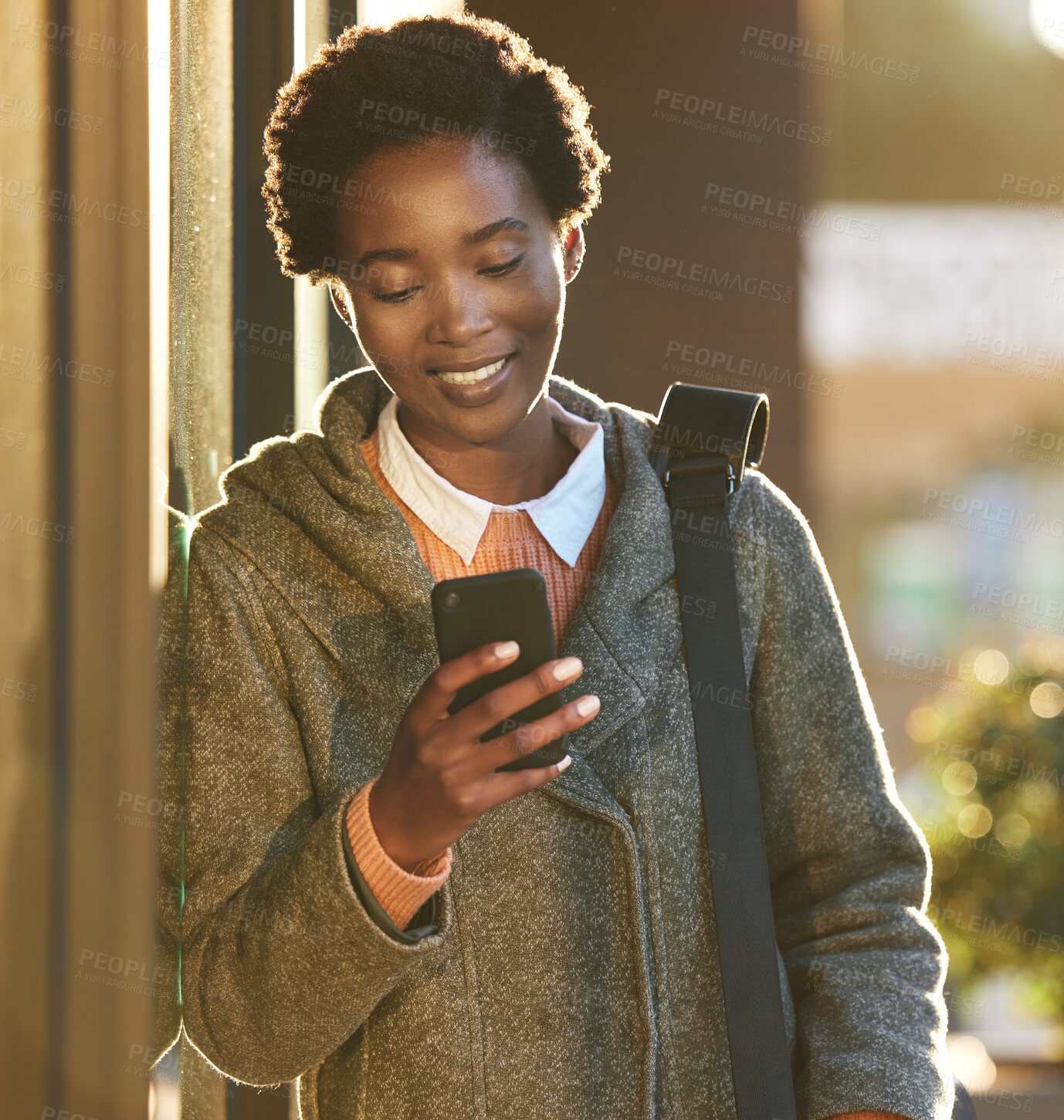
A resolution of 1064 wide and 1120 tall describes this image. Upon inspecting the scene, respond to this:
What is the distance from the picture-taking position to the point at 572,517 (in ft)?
3.84

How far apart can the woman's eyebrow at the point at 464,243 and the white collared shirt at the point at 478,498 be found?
0.17 m

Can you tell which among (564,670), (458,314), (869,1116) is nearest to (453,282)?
(458,314)

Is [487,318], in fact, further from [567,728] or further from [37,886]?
[37,886]

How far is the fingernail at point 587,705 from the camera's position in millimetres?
798

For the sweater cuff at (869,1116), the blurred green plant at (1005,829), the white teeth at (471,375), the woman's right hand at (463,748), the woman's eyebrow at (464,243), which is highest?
the woman's eyebrow at (464,243)

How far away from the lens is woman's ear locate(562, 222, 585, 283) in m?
1.17

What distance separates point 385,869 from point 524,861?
190mm

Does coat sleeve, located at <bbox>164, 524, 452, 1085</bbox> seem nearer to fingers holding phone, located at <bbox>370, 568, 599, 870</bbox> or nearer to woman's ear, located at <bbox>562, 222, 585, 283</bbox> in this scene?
fingers holding phone, located at <bbox>370, 568, 599, 870</bbox>

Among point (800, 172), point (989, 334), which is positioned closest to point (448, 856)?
point (800, 172)

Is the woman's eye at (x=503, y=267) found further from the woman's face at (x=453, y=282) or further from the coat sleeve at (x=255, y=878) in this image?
the coat sleeve at (x=255, y=878)

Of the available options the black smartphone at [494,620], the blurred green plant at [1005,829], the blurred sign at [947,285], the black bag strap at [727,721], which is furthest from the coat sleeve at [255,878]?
the blurred green plant at [1005,829]

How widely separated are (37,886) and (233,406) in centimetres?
78

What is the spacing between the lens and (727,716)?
1060mm

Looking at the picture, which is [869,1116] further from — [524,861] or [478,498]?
[478,498]
